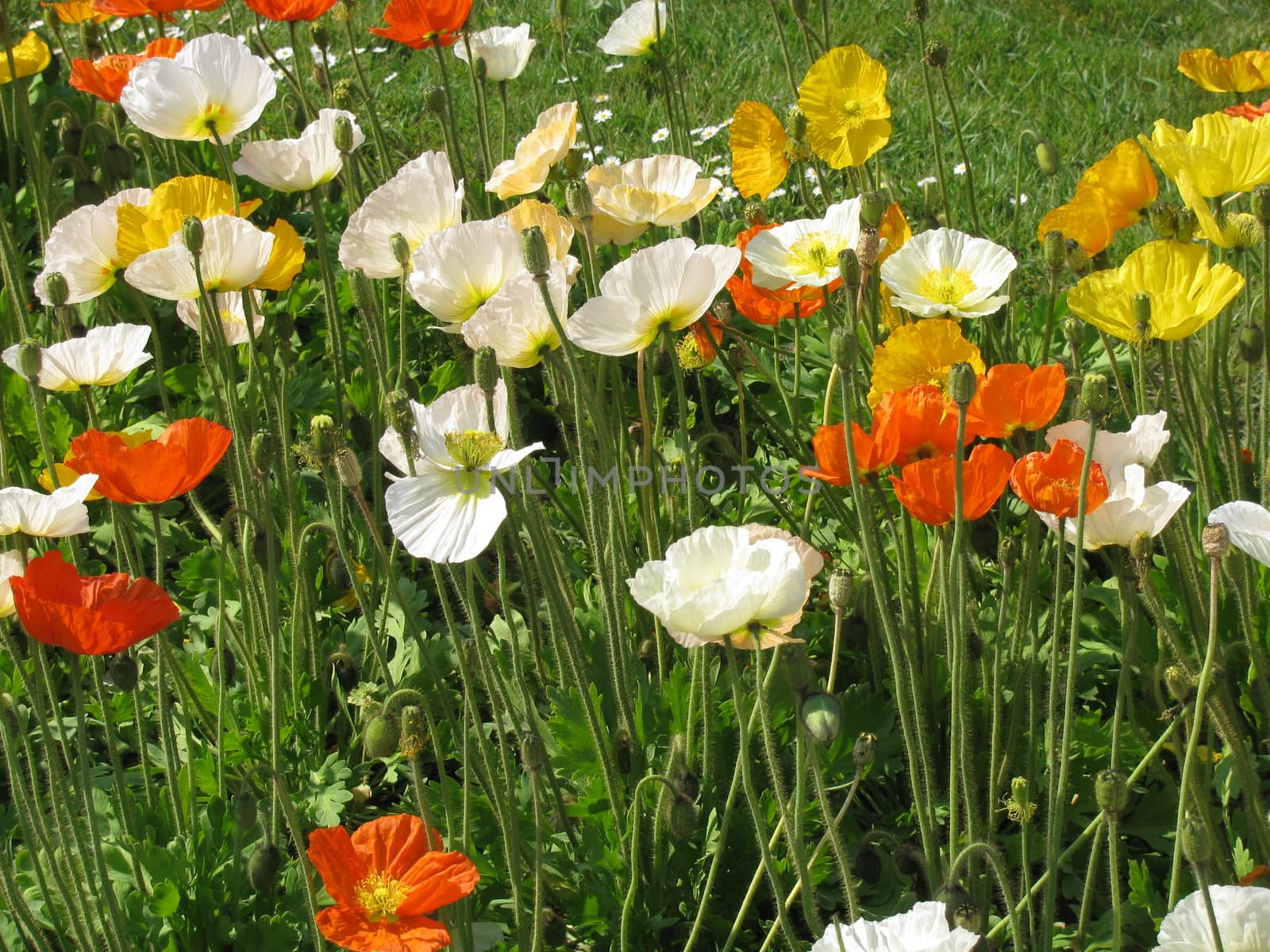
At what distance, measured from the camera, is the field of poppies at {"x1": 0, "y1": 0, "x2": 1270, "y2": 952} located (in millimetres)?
1383

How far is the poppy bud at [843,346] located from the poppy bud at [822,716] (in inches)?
14.2

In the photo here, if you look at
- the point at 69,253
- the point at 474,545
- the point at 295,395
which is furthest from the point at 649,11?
the point at 474,545

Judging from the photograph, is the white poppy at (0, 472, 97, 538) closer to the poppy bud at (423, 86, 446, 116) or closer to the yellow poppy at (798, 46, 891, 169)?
the poppy bud at (423, 86, 446, 116)

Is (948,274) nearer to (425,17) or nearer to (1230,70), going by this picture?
(1230,70)

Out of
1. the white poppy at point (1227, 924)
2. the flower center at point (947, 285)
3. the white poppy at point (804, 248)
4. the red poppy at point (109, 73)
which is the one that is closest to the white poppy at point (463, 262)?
the white poppy at point (804, 248)

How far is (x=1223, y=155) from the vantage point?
1816mm

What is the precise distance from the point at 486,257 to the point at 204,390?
1.31 meters

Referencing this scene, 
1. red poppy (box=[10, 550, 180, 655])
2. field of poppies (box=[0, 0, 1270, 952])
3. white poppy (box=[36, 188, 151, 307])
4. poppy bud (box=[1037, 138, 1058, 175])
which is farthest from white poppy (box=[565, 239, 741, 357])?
poppy bud (box=[1037, 138, 1058, 175])

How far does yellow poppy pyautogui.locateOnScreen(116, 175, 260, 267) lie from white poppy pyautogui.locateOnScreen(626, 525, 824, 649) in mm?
1081

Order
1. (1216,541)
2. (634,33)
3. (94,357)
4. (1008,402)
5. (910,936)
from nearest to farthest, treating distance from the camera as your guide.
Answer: (910,936), (1216,541), (1008,402), (94,357), (634,33)

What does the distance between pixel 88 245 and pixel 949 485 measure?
4.49ft

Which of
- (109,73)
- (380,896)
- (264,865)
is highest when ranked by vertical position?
(109,73)

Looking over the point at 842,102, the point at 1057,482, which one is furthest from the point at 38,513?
the point at 842,102

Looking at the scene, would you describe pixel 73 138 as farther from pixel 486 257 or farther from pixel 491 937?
pixel 491 937
